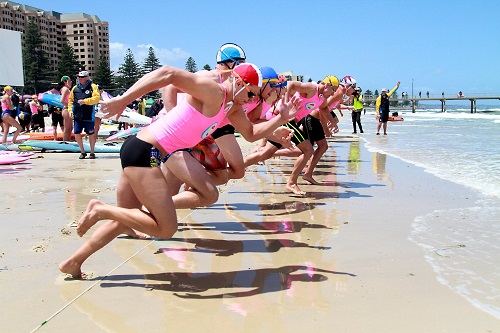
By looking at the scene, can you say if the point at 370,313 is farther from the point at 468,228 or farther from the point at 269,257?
the point at 468,228

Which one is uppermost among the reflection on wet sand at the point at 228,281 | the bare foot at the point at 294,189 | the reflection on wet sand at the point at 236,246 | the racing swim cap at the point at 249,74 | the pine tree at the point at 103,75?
the pine tree at the point at 103,75

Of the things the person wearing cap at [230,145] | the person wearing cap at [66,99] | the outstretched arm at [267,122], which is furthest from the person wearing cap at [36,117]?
the outstretched arm at [267,122]

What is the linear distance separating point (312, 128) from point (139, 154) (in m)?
5.22

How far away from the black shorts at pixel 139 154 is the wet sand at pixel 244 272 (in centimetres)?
85

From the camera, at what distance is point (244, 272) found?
3855mm

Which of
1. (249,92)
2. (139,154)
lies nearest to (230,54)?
(249,92)

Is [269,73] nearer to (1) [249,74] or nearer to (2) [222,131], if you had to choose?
(2) [222,131]

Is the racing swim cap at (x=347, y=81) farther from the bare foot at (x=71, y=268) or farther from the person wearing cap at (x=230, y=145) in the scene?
the bare foot at (x=71, y=268)

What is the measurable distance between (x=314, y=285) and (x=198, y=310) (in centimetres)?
90

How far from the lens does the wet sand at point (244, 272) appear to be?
2.97 meters

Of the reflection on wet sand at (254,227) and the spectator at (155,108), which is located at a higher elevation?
the spectator at (155,108)

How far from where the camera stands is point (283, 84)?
24.5 feet

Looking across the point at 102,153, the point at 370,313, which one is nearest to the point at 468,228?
the point at 370,313

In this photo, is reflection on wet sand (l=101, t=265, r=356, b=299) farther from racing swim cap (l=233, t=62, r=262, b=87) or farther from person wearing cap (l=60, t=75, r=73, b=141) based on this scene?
person wearing cap (l=60, t=75, r=73, b=141)
